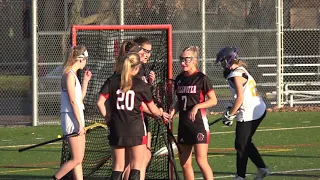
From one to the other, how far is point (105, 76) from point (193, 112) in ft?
8.47

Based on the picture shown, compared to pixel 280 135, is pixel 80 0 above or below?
above

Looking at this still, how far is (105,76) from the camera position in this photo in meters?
12.7

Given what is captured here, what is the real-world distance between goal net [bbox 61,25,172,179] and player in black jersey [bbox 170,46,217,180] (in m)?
0.93

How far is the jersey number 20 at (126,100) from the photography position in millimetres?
9781

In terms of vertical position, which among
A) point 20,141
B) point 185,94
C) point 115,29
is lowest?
point 20,141

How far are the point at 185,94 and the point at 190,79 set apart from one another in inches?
7.5

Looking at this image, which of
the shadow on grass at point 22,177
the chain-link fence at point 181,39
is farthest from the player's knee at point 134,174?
the chain-link fence at point 181,39

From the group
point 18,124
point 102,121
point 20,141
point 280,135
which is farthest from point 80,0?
point 102,121

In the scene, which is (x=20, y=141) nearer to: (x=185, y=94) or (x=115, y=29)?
(x=115, y=29)

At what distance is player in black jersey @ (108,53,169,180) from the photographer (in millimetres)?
9773

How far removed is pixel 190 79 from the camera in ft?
34.8

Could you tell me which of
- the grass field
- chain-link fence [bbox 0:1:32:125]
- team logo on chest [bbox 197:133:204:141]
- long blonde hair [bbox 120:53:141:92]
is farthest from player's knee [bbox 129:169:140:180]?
chain-link fence [bbox 0:1:32:125]

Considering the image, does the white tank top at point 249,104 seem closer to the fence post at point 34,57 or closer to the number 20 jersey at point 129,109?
the number 20 jersey at point 129,109

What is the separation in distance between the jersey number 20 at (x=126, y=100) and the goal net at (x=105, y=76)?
1715mm
